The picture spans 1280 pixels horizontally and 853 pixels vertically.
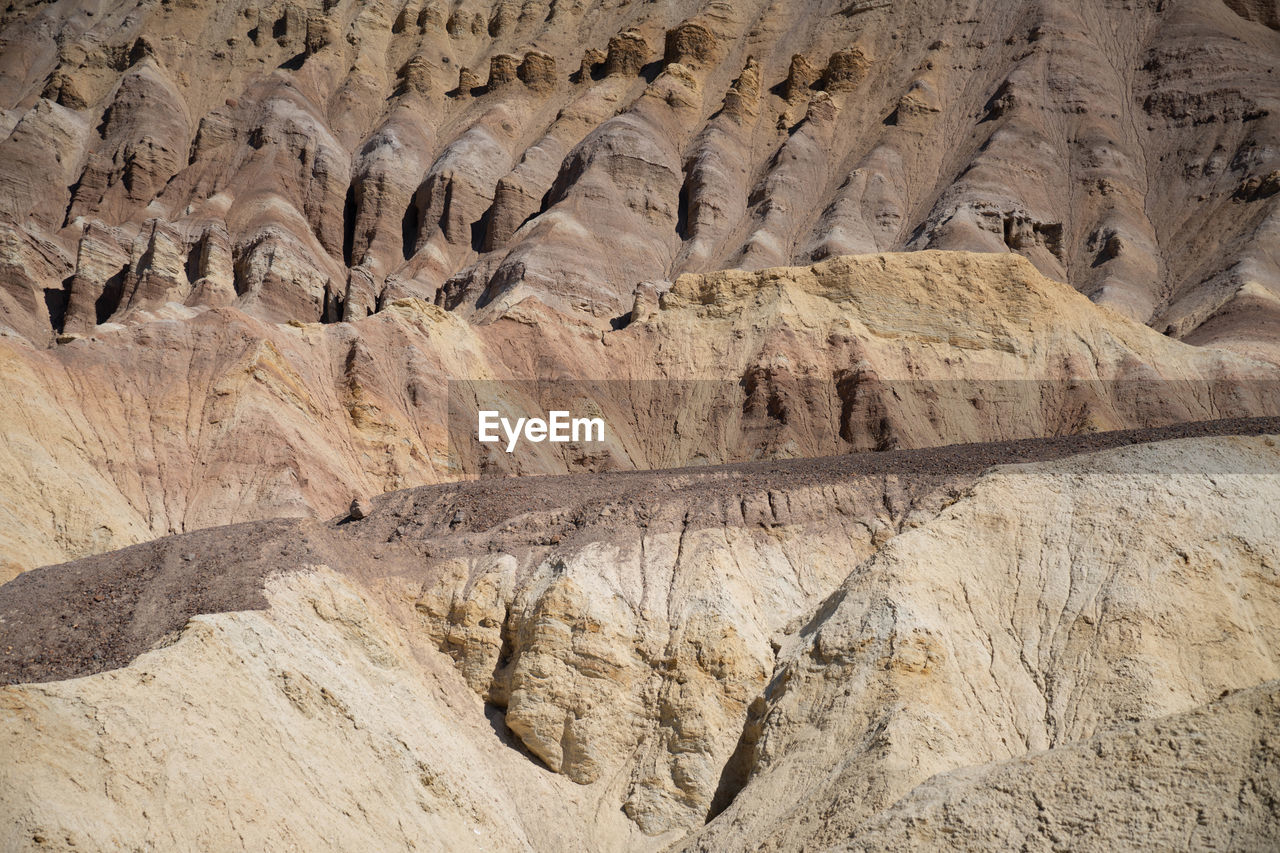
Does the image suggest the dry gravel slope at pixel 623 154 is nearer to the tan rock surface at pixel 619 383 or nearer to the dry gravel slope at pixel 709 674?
the tan rock surface at pixel 619 383

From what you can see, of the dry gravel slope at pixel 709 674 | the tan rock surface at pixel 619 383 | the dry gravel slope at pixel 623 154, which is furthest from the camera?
the dry gravel slope at pixel 623 154

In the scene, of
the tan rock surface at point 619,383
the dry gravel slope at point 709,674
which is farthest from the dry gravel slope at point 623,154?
the dry gravel slope at point 709,674

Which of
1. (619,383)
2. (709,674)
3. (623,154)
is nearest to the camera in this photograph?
(709,674)

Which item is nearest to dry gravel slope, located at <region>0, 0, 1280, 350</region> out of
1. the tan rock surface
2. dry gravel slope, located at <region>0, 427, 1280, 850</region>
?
the tan rock surface

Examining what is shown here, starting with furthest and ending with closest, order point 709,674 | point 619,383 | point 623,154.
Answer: point 623,154, point 619,383, point 709,674

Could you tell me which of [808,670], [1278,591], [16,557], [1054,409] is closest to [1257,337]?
[1054,409]

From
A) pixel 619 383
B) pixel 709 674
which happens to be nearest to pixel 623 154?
pixel 619 383

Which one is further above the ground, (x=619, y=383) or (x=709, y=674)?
(x=619, y=383)

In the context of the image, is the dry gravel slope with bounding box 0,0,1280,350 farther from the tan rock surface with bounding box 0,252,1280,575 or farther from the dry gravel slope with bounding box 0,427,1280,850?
the dry gravel slope with bounding box 0,427,1280,850

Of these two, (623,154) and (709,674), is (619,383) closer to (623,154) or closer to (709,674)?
(623,154)
